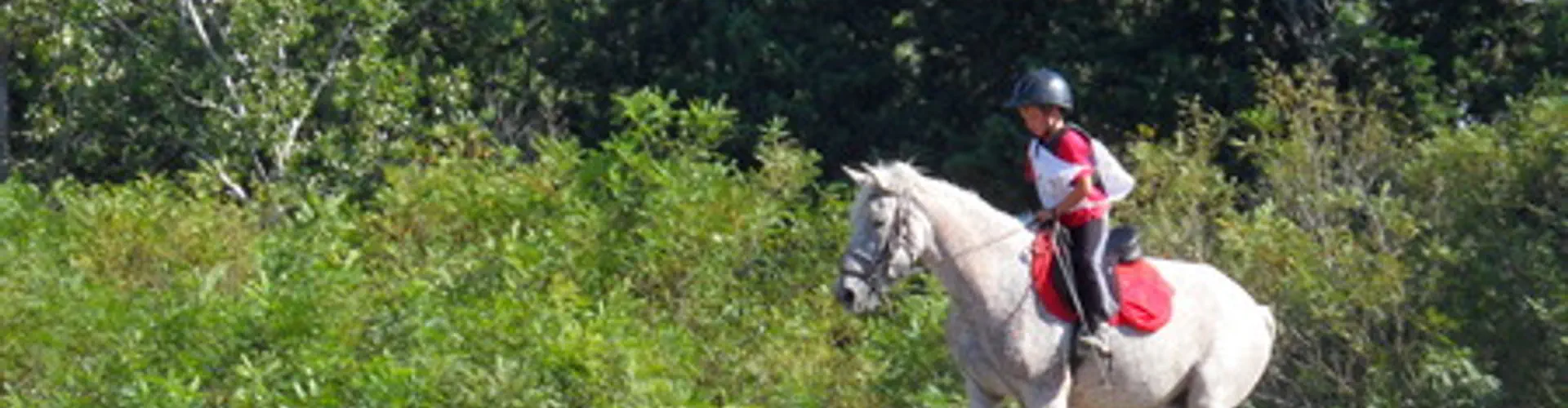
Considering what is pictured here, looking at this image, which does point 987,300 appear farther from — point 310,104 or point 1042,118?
point 310,104

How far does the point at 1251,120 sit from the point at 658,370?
6.70 meters

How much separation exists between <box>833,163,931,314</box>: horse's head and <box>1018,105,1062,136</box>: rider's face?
564 mm

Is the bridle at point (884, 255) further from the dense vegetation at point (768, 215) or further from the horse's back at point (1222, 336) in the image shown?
the dense vegetation at point (768, 215)

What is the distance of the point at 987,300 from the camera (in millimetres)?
12461

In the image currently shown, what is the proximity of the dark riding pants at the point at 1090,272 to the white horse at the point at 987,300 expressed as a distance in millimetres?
126

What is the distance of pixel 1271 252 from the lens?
17531 millimetres

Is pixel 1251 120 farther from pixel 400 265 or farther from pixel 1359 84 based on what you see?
pixel 1359 84

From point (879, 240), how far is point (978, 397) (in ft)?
3.02

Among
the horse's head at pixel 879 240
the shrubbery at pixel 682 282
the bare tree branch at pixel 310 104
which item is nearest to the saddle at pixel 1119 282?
the horse's head at pixel 879 240

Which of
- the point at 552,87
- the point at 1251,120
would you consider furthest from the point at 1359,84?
the point at 552,87

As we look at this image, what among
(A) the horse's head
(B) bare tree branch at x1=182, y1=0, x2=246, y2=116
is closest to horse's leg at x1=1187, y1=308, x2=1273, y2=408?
Result: (A) the horse's head

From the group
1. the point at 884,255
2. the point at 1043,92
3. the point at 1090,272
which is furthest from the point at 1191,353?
the point at 884,255

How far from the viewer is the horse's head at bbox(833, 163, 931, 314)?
12164 mm

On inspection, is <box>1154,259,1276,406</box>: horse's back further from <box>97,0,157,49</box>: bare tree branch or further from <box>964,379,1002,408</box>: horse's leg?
<box>97,0,157,49</box>: bare tree branch
